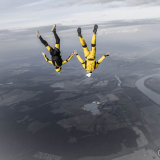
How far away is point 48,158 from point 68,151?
63.4ft

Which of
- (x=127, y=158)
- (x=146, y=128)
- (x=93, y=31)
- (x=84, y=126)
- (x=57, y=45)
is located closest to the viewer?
(x=93, y=31)

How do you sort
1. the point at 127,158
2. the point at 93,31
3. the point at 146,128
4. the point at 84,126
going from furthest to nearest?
the point at 84,126 < the point at 146,128 < the point at 127,158 < the point at 93,31

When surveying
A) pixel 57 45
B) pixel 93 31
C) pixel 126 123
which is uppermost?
pixel 93 31

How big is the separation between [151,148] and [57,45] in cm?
15969

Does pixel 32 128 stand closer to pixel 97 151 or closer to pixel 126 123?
pixel 97 151

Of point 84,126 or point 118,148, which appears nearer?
point 118,148

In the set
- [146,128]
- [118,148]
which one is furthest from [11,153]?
[146,128]

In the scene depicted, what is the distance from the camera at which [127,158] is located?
13600 cm

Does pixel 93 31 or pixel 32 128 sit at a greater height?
pixel 93 31

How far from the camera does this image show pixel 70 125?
19125 centimetres

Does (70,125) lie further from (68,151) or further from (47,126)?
(68,151)

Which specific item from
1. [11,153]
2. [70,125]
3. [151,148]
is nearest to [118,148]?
[151,148]

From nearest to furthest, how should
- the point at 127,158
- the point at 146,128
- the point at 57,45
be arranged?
1. the point at 57,45
2. the point at 127,158
3. the point at 146,128

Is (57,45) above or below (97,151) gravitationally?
above
